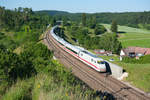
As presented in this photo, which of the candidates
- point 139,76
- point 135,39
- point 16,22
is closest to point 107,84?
point 139,76

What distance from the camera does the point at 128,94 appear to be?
65.6ft

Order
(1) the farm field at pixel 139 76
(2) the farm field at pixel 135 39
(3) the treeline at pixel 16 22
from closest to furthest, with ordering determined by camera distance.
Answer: (1) the farm field at pixel 139 76, (2) the farm field at pixel 135 39, (3) the treeline at pixel 16 22

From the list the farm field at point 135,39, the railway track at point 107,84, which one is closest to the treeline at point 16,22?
the farm field at point 135,39

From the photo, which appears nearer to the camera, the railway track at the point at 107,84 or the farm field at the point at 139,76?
the railway track at the point at 107,84

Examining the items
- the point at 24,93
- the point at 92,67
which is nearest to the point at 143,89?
the point at 92,67

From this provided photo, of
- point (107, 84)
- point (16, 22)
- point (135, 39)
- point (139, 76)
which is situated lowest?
point (135, 39)

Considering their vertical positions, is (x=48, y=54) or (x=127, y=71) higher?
(x=48, y=54)

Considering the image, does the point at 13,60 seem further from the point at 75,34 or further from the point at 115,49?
the point at 75,34

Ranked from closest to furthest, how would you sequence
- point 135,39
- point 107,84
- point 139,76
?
point 107,84, point 139,76, point 135,39

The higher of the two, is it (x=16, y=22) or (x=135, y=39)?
(x=16, y=22)

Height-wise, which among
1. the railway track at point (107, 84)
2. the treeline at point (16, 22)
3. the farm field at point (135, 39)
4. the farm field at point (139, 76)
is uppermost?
the treeline at point (16, 22)

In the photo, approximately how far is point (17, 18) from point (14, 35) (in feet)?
120

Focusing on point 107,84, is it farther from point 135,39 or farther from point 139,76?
point 135,39

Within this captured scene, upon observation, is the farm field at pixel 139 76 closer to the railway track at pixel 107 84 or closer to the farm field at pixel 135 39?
the railway track at pixel 107 84
